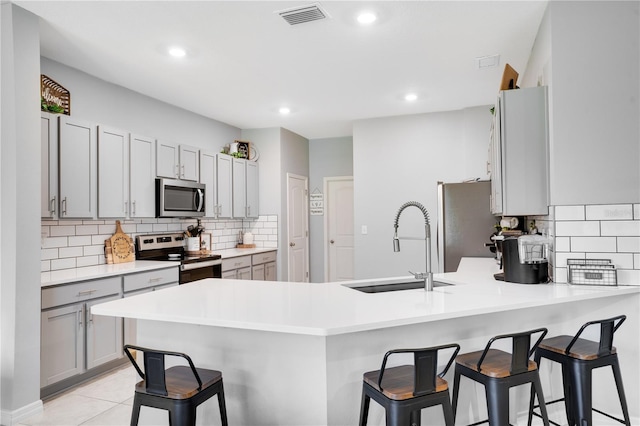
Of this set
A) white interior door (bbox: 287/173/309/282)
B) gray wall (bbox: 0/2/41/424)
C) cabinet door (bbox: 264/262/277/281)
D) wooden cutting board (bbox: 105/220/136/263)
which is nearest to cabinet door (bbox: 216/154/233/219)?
cabinet door (bbox: 264/262/277/281)

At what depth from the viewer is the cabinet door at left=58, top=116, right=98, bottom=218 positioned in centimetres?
324

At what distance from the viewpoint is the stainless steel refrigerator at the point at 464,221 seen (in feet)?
13.8

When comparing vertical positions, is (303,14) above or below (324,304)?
above

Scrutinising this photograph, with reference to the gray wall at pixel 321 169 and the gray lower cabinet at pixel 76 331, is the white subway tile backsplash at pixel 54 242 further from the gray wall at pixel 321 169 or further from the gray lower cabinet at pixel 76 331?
the gray wall at pixel 321 169

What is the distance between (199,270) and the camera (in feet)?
14.4

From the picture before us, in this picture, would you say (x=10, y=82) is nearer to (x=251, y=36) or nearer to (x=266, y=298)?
(x=251, y=36)

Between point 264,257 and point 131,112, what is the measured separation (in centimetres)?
246

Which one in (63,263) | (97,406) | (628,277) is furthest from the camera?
(63,263)

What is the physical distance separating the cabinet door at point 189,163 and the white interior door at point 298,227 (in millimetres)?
1800

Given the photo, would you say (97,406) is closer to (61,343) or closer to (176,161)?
(61,343)

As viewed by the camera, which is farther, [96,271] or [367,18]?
[96,271]

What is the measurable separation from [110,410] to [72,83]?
272 cm

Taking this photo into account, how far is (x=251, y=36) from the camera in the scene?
3.12 metres

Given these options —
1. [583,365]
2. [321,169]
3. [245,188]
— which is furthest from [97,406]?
[321,169]
